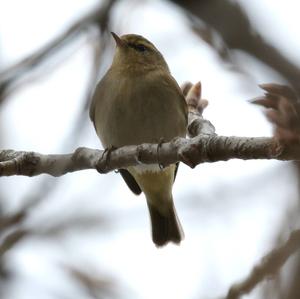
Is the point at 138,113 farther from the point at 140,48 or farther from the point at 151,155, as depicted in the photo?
the point at 151,155

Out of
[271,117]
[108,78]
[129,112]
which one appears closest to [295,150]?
[271,117]

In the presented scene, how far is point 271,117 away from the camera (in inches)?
52.6

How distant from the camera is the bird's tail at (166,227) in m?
4.45

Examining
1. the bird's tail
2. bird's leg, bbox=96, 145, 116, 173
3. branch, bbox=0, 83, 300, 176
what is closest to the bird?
the bird's tail

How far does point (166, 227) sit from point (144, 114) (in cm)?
122

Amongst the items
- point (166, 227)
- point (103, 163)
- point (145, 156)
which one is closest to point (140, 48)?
point (166, 227)

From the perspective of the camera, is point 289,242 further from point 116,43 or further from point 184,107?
point 116,43

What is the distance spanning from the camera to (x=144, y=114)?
12.0 ft

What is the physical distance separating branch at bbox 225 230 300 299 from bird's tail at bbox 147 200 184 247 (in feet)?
11.1

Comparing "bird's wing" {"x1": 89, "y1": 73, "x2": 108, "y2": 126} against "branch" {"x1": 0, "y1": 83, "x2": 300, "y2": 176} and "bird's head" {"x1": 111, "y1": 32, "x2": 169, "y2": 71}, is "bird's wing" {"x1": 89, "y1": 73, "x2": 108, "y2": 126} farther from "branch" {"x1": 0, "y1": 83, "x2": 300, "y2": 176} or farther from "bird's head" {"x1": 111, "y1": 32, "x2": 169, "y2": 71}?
"branch" {"x1": 0, "y1": 83, "x2": 300, "y2": 176}

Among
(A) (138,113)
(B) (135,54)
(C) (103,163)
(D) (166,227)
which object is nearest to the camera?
(C) (103,163)

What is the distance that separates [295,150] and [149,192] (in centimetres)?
294

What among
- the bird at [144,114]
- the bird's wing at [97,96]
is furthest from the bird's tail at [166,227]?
the bird's wing at [97,96]

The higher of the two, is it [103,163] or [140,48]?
[140,48]
